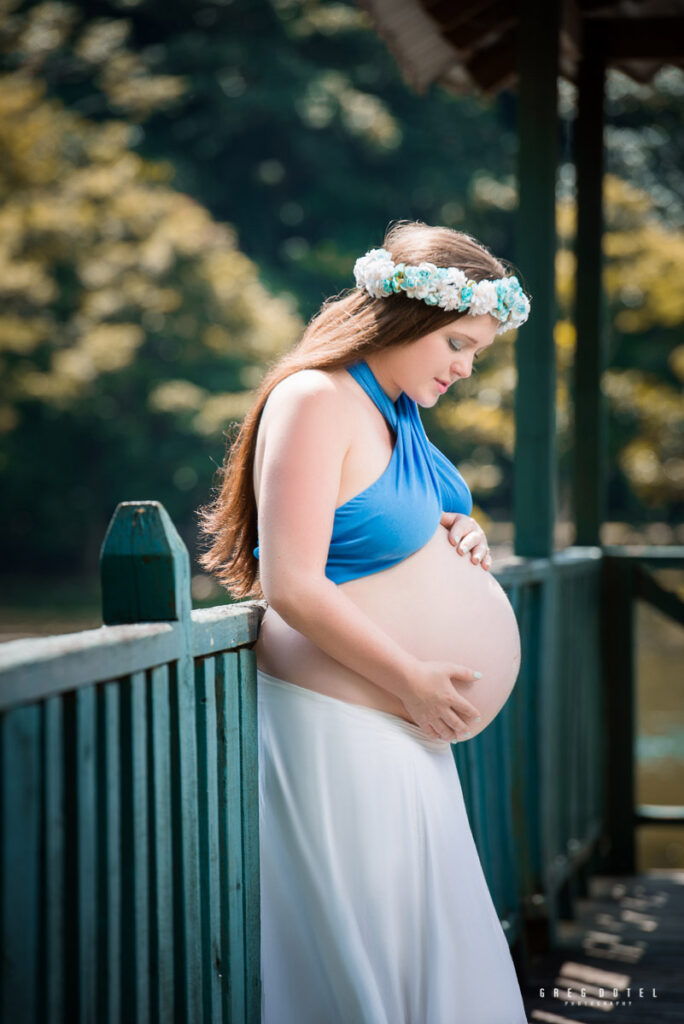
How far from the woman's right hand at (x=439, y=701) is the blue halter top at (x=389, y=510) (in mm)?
197

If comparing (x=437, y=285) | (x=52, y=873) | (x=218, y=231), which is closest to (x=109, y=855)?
(x=52, y=873)

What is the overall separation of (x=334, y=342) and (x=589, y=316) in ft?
9.76

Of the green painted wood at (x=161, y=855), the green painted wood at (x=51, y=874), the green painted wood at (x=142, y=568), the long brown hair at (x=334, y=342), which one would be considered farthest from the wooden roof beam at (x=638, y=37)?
the green painted wood at (x=51, y=874)

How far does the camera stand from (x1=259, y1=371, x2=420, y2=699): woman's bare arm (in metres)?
1.94

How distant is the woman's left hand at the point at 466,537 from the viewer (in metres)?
2.30

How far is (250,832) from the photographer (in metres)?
2.10

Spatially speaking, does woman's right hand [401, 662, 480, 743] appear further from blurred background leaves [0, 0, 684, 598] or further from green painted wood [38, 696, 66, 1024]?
blurred background leaves [0, 0, 684, 598]

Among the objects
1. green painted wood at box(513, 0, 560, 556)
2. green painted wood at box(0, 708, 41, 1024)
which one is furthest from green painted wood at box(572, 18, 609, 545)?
green painted wood at box(0, 708, 41, 1024)

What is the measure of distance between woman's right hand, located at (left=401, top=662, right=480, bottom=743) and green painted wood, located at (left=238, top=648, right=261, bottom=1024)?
26 cm

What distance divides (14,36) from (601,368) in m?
26.8

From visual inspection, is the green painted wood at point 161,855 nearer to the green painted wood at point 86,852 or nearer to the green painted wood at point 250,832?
the green painted wood at point 86,852

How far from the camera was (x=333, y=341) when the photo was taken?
2.20 metres

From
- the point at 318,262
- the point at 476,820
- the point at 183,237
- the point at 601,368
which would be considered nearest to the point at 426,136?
the point at 318,262

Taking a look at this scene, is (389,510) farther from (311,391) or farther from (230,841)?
(230,841)
